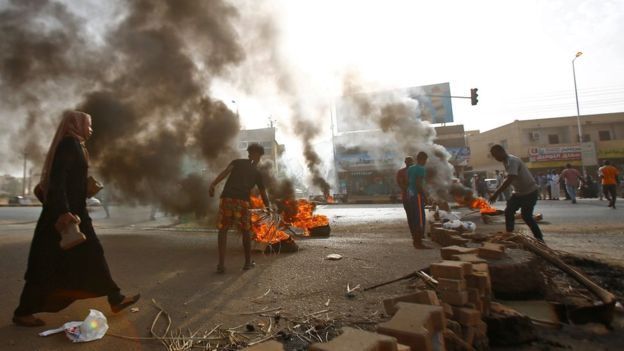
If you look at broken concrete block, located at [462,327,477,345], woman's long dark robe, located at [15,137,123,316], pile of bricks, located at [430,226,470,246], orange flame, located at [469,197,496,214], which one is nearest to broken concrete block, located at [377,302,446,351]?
broken concrete block, located at [462,327,477,345]

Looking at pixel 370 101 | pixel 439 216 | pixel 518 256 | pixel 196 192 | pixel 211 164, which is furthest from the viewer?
pixel 370 101

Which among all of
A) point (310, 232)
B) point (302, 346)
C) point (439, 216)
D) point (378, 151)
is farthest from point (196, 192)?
point (378, 151)

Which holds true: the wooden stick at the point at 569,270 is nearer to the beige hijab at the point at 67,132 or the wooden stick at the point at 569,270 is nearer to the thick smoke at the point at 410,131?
the beige hijab at the point at 67,132

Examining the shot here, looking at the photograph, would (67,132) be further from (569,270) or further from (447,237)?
(447,237)

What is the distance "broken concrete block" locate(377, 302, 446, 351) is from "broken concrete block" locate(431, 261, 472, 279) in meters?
0.55

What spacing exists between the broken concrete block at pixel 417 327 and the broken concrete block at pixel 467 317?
33 centimetres

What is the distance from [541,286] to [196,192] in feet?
25.1

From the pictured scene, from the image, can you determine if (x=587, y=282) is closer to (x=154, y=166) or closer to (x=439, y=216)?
(x=439, y=216)

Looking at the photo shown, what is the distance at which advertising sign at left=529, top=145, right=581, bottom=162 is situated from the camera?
97.6 ft

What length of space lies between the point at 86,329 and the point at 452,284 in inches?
96.0

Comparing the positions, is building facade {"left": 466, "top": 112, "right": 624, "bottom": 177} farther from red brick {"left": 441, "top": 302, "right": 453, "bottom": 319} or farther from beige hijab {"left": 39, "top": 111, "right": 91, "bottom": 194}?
beige hijab {"left": 39, "top": 111, "right": 91, "bottom": 194}

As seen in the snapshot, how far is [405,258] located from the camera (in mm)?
4445

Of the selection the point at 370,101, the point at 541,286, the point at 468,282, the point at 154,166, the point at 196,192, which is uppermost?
the point at 370,101

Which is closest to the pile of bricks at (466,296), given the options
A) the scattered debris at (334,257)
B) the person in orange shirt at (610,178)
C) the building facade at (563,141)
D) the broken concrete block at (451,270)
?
the broken concrete block at (451,270)
